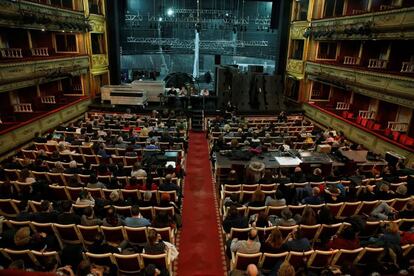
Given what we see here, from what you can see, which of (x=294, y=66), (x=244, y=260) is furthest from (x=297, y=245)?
(x=294, y=66)

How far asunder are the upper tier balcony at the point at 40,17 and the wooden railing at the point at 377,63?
15.1 m

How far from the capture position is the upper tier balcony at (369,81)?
10930 millimetres

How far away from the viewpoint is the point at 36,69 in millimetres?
12891

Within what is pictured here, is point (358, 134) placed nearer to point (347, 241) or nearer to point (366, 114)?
point (366, 114)

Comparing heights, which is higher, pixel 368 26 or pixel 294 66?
pixel 368 26

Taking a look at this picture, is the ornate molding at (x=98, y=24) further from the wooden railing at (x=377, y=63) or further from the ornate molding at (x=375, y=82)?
the wooden railing at (x=377, y=63)

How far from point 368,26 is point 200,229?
1146cm

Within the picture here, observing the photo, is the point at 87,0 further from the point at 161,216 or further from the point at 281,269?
the point at 281,269

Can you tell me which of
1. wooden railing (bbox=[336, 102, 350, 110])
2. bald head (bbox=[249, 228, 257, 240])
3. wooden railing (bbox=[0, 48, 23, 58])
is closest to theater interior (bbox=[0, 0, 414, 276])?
bald head (bbox=[249, 228, 257, 240])

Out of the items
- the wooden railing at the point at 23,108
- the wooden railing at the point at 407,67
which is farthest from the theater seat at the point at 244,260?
the wooden railing at the point at 23,108

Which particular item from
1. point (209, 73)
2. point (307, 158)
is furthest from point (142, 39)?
point (307, 158)

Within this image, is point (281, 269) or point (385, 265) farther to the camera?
point (385, 265)

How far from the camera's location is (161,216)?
555cm

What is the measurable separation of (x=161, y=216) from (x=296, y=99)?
53.5ft
